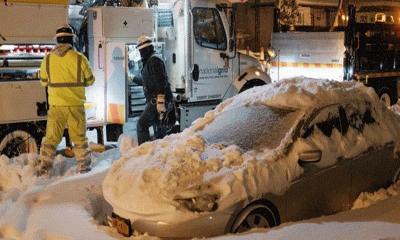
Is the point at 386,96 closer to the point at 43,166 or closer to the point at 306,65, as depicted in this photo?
the point at 306,65

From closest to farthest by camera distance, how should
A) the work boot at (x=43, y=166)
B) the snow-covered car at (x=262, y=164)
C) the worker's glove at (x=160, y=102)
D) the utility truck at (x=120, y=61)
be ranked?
the snow-covered car at (x=262, y=164), the work boot at (x=43, y=166), the utility truck at (x=120, y=61), the worker's glove at (x=160, y=102)

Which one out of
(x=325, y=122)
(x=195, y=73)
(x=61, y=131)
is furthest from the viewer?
(x=195, y=73)

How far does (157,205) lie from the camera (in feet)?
19.5

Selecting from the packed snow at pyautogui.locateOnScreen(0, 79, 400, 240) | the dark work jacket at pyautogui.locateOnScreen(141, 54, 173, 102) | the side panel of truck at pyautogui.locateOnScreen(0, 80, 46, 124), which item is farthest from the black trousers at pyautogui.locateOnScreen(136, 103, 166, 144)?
the packed snow at pyautogui.locateOnScreen(0, 79, 400, 240)

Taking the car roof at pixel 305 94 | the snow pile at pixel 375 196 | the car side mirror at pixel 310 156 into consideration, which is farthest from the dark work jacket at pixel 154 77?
the car side mirror at pixel 310 156

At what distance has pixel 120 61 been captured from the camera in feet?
37.4

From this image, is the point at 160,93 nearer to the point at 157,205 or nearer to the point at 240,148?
the point at 240,148

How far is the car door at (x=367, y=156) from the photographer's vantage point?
7444 millimetres

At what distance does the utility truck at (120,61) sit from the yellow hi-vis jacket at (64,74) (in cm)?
94

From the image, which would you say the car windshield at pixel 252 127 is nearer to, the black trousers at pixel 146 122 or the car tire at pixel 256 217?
the car tire at pixel 256 217

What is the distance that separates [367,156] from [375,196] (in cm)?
51

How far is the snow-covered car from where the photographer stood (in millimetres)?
5980

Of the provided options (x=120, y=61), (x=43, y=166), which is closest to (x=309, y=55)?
(x=120, y=61)

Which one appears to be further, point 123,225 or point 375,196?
point 375,196
